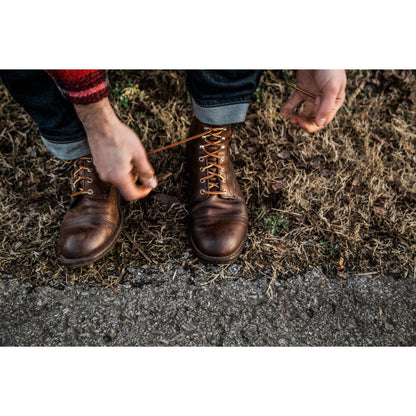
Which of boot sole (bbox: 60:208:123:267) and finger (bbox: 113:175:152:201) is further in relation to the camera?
boot sole (bbox: 60:208:123:267)

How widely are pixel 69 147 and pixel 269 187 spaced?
1.26 m

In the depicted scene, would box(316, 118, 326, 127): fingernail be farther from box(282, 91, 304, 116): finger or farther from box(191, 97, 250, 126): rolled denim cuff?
box(191, 97, 250, 126): rolled denim cuff

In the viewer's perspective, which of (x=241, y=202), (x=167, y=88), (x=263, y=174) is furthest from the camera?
(x=167, y=88)

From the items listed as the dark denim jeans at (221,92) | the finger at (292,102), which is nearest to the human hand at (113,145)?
the dark denim jeans at (221,92)

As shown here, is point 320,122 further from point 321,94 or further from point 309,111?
point 309,111

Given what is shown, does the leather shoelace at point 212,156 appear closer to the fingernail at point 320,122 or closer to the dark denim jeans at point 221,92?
the dark denim jeans at point 221,92

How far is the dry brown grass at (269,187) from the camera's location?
74.6 inches

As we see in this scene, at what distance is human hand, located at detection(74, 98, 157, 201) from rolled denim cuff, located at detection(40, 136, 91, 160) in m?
0.39

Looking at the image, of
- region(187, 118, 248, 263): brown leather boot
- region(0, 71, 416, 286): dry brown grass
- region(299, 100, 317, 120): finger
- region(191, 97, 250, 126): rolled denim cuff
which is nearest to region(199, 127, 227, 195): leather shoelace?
region(187, 118, 248, 263): brown leather boot

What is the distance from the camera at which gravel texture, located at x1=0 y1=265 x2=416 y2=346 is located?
5.50 ft

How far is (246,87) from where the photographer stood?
5.23 ft

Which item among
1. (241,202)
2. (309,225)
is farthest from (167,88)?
(309,225)

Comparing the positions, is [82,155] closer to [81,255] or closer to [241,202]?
[81,255]

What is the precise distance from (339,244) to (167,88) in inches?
67.1
